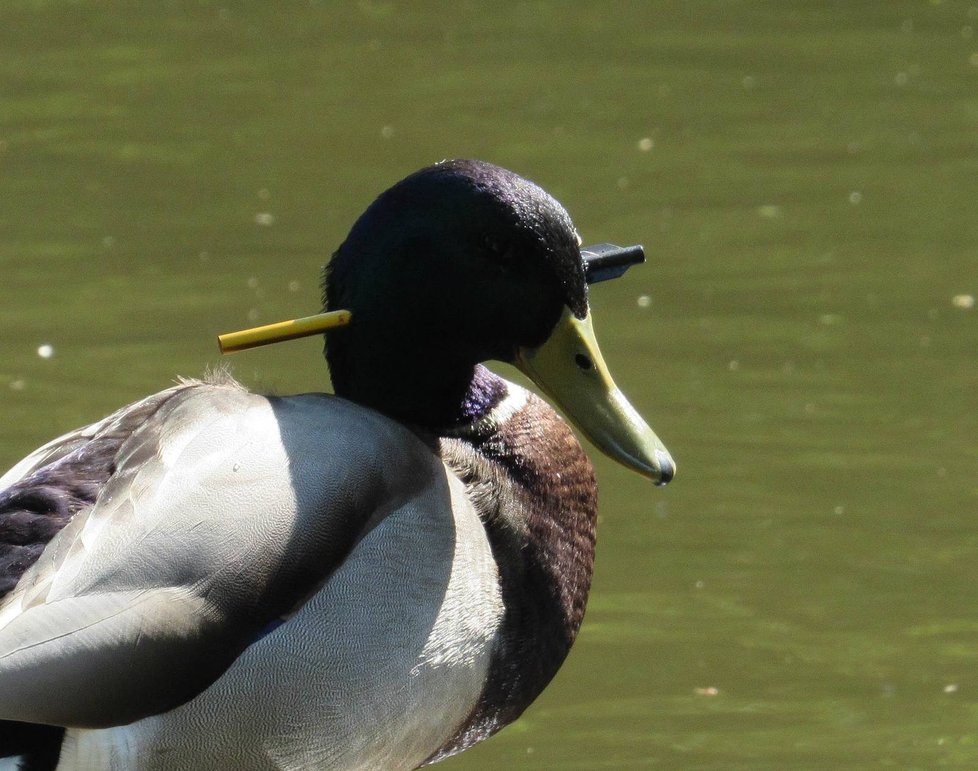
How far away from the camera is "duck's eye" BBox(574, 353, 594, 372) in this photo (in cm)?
379

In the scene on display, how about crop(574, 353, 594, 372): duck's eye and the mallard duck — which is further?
crop(574, 353, 594, 372): duck's eye

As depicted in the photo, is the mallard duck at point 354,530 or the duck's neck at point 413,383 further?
the duck's neck at point 413,383

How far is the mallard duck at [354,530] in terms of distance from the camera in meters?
3.21

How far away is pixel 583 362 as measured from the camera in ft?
12.5

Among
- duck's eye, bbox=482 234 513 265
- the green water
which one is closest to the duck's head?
duck's eye, bbox=482 234 513 265

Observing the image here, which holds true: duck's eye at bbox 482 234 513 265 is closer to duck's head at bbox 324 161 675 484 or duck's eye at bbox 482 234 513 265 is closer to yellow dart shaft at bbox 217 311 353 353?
duck's head at bbox 324 161 675 484

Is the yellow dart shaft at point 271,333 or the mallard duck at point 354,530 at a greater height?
the yellow dart shaft at point 271,333

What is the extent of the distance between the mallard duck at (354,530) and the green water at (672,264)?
823 mm

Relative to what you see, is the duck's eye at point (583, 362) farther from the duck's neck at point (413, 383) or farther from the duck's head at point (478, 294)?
the duck's neck at point (413, 383)

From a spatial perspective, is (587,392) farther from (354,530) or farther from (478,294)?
(354,530)

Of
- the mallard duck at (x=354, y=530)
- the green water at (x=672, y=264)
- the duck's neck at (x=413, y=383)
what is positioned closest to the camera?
the mallard duck at (x=354, y=530)

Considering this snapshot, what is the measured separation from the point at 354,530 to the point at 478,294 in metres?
0.61

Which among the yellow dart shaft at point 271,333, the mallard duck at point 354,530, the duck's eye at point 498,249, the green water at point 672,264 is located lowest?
the green water at point 672,264

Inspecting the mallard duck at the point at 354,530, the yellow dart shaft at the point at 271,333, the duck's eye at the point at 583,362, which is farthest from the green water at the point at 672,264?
the yellow dart shaft at the point at 271,333
